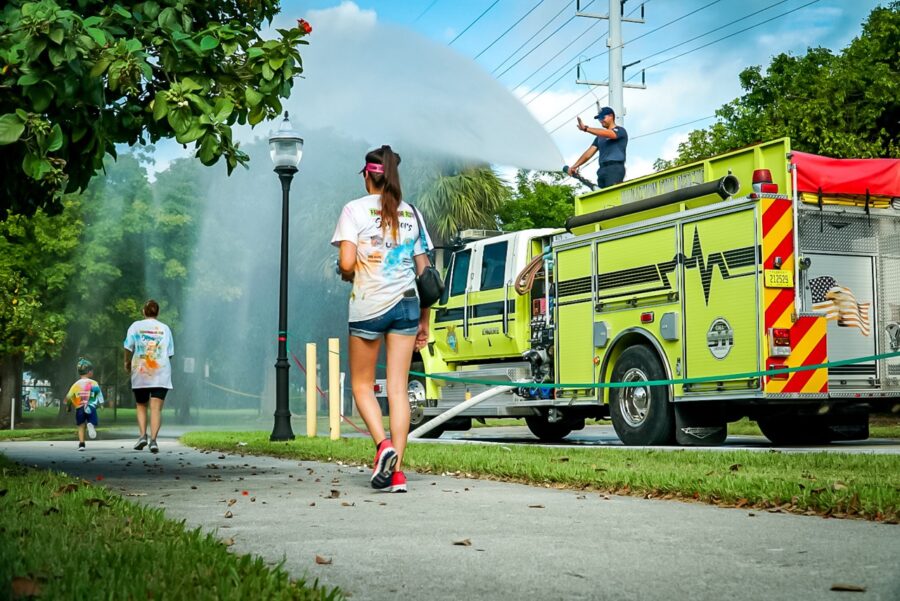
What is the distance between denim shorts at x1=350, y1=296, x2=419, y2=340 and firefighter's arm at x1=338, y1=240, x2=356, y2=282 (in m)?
0.33

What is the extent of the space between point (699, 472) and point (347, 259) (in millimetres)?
2790

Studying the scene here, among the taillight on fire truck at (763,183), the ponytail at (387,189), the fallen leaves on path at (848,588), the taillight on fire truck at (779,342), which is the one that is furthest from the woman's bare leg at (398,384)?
the taillight on fire truck at (763,183)

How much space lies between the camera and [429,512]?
636 centimetres

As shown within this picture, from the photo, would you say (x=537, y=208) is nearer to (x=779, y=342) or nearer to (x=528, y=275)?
(x=528, y=275)

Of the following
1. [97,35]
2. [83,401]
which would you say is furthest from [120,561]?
[83,401]

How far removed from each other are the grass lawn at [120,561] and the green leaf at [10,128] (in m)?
2.19

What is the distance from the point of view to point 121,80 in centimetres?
698

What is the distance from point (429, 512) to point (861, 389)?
23.7ft

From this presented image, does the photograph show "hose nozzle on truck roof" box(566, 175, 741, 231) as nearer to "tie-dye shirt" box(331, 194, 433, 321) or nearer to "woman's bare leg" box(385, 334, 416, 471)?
"tie-dye shirt" box(331, 194, 433, 321)

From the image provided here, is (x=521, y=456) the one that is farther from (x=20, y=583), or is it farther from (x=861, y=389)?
(x=20, y=583)

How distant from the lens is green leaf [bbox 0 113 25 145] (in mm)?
6887

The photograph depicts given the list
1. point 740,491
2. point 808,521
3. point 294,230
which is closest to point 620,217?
point 740,491

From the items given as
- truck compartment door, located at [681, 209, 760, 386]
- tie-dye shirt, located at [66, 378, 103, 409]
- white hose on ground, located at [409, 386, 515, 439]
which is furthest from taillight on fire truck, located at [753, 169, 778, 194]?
tie-dye shirt, located at [66, 378, 103, 409]

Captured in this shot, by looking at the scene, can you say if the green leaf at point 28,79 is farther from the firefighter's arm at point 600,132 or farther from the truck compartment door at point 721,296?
the firefighter's arm at point 600,132
